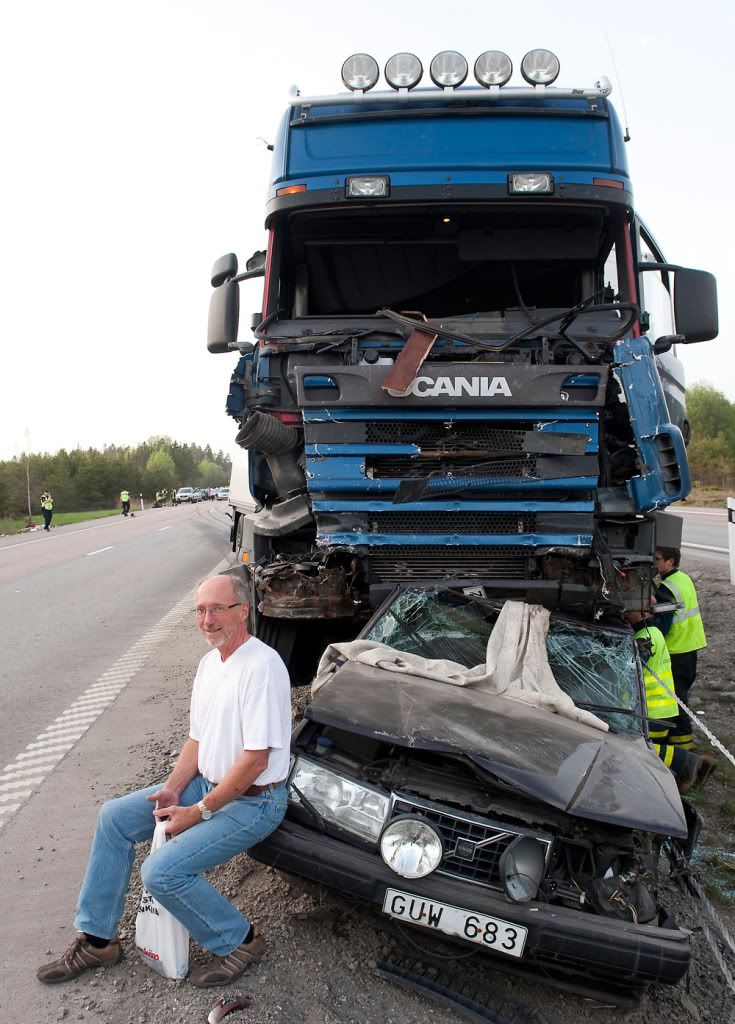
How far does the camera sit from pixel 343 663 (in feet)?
12.6

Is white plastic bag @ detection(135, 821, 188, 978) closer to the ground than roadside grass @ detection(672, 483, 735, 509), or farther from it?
farther from it

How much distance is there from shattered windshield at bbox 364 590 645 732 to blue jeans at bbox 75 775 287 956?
4.45 feet

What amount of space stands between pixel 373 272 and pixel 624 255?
1.73 metres

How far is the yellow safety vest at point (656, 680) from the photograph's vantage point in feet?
14.4

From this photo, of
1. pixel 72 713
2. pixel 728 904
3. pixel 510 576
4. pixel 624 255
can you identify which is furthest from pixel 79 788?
pixel 624 255

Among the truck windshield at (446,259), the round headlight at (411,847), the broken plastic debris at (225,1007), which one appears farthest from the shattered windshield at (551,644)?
the truck windshield at (446,259)

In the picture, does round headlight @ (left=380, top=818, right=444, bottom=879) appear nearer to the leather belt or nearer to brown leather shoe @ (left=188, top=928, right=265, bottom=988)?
the leather belt

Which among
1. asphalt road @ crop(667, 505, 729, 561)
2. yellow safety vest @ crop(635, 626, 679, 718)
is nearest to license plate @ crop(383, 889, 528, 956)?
yellow safety vest @ crop(635, 626, 679, 718)

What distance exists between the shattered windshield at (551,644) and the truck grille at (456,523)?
0.52 meters

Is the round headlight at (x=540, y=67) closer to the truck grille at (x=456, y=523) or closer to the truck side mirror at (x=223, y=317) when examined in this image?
the truck side mirror at (x=223, y=317)

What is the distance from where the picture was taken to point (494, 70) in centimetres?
529

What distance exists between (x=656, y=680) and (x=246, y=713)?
98.4 inches

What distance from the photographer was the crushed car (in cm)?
263

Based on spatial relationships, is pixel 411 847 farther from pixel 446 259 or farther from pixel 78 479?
pixel 78 479
